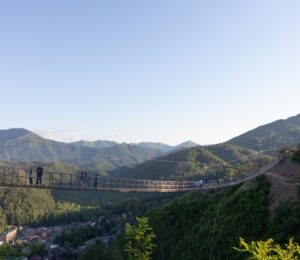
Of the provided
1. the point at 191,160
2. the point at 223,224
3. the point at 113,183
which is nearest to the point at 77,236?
the point at 223,224

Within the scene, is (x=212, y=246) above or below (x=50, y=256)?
above

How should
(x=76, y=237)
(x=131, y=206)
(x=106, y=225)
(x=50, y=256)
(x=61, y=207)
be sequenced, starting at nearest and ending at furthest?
1. (x=50, y=256)
2. (x=76, y=237)
3. (x=106, y=225)
4. (x=131, y=206)
5. (x=61, y=207)

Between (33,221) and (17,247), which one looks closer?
(17,247)

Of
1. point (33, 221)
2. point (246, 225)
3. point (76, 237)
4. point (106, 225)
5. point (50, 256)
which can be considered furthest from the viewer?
point (33, 221)

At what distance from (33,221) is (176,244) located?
11095cm

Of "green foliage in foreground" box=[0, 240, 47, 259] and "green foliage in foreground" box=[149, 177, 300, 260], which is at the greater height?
"green foliage in foreground" box=[149, 177, 300, 260]

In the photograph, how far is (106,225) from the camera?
3780 inches

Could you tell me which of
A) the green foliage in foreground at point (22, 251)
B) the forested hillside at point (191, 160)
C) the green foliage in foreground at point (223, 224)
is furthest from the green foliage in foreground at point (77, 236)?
the forested hillside at point (191, 160)

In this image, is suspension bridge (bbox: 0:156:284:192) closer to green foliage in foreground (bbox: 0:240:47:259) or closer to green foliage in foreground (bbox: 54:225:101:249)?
green foliage in foreground (bbox: 0:240:47:259)

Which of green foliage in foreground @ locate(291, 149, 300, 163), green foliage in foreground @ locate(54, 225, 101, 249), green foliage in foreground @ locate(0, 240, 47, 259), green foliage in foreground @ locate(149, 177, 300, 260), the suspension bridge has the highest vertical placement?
green foliage in foreground @ locate(291, 149, 300, 163)

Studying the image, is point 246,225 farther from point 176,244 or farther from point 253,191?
point 176,244

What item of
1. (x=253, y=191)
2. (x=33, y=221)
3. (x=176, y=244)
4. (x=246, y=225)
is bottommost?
(x=33, y=221)

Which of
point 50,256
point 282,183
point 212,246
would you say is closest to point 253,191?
point 282,183

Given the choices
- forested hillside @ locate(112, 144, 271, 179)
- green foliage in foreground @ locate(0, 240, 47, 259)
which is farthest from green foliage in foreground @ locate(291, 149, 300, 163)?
forested hillside @ locate(112, 144, 271, 179)
